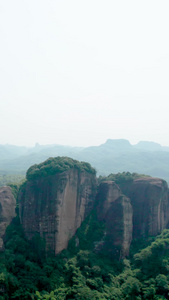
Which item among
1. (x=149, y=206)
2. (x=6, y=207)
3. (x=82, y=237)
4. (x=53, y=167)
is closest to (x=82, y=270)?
(x=82, y=237)

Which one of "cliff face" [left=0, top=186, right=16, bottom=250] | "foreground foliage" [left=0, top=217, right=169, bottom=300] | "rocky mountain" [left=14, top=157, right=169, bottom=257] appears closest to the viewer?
"foreground foliage" [left=0, top=217, right=169, bottom=300]

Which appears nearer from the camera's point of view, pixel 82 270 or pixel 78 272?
pixel 78 272

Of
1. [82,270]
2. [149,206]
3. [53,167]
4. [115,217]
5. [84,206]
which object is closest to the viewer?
[82,270]

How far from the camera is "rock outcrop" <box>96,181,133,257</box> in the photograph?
2589cm

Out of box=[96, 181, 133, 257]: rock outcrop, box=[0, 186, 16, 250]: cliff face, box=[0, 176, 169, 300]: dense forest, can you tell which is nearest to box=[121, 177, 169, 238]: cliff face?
box=[0, 176, 169, 300]: dense forest

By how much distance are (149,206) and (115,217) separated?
4.50 m

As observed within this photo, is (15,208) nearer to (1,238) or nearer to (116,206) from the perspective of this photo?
(1,238)

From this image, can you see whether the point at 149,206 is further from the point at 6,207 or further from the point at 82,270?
the point at 6,207

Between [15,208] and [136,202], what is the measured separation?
551 inches

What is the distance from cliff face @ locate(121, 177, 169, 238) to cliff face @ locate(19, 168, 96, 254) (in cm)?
601

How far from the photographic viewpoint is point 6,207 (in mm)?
26281

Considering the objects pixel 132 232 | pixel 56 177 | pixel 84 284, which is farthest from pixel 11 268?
pixel 132 232

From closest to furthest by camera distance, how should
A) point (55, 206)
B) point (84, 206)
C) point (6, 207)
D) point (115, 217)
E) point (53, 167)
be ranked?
1. point (55, 206)
2. point (6, 207)
3. point (53, 167)
4. point (115, 217)
5. point (84, 206)

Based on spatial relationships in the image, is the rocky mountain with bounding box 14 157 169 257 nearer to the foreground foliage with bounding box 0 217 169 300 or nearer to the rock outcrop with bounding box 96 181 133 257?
the rock outcrop with bounding box 96 181 133 257
